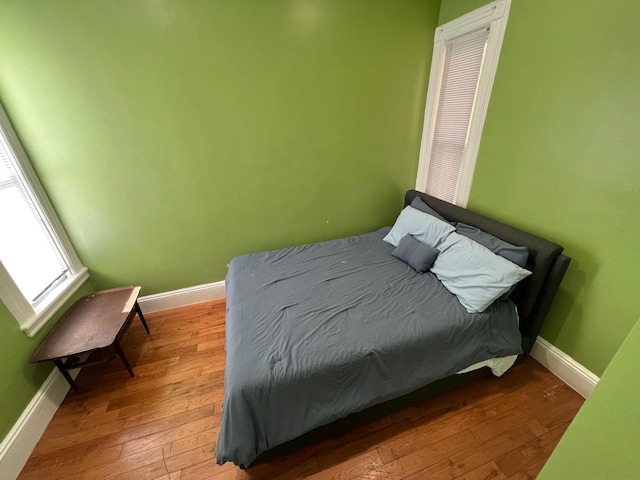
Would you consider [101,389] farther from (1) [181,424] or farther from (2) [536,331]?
(2) [536,331]

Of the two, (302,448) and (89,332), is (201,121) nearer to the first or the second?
(89,332)

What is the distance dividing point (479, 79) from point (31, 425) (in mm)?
3609

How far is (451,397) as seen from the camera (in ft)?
5.08

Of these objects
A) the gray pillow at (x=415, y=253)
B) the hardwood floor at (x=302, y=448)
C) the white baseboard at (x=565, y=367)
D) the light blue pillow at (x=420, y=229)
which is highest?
the light blue pillow at (x=420, y=229)

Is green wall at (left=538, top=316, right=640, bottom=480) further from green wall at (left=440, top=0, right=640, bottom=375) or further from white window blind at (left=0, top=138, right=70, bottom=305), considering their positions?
white window blind at (left=0, top=138, right=70, bottom=305)

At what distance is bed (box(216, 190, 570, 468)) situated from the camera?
3.72 feet

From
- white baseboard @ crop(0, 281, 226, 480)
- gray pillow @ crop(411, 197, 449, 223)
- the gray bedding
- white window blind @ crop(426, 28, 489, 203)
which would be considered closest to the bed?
the gray bedding

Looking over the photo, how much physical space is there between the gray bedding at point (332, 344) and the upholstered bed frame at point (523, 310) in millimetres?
110

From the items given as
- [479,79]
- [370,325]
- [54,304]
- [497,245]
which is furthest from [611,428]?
[54,304]

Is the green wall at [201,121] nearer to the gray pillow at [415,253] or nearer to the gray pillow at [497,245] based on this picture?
the gray pillow at [415,253]

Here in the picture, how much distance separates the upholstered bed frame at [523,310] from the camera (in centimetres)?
128

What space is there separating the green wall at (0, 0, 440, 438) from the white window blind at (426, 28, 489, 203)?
0.19 meters

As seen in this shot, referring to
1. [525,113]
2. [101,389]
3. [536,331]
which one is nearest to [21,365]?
[101,389]

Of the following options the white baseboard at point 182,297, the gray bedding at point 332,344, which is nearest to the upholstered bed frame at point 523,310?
the gray bedding at point 332,344
